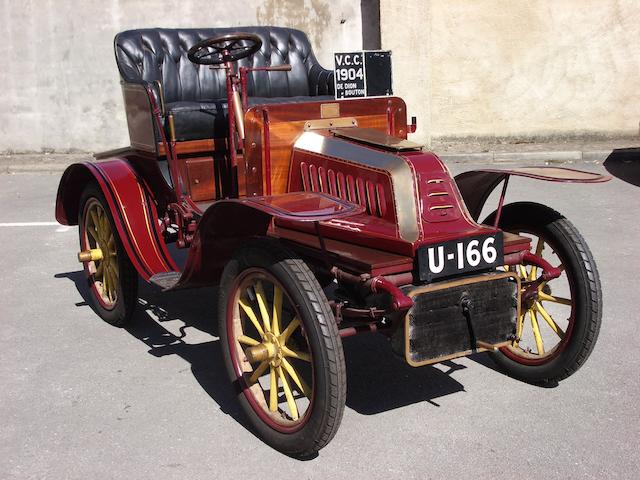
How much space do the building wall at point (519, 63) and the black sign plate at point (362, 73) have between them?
613 cm

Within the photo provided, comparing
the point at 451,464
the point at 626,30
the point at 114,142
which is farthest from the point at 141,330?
the point at 626,30

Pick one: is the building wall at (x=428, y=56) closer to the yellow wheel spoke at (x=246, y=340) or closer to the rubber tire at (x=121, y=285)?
the rubber tire at (x=121, y=285)

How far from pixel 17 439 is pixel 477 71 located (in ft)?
27.1

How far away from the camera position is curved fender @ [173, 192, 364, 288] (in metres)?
3.28

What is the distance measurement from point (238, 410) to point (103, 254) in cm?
172

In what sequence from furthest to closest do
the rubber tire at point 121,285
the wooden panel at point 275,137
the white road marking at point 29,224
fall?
the white road marking at point 29,224 < the rubber tire at point 121,285 < the wooden panel at point 275,137

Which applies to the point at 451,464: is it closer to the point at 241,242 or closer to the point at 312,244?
the point at 312,244

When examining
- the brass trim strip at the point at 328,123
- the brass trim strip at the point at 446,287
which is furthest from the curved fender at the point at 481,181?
the brass trim strip at the point at 328,123

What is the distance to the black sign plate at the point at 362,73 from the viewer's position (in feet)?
13.7

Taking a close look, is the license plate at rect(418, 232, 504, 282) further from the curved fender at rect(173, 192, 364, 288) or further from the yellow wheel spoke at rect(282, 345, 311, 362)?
the yellow wheel spoke at rect(282, 345, 311, 362)

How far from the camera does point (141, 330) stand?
486 centimetres

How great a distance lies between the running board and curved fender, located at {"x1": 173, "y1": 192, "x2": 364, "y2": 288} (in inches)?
2.7

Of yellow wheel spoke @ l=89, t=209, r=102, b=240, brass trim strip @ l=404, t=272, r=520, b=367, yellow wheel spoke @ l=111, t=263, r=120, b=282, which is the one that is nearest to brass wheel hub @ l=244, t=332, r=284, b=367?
brass trim strip @ l=404, t=272, r=520, b=367

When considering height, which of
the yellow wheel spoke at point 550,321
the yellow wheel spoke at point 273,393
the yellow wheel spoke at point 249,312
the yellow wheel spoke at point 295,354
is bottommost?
the yellow wheel spoke at point 273,393
